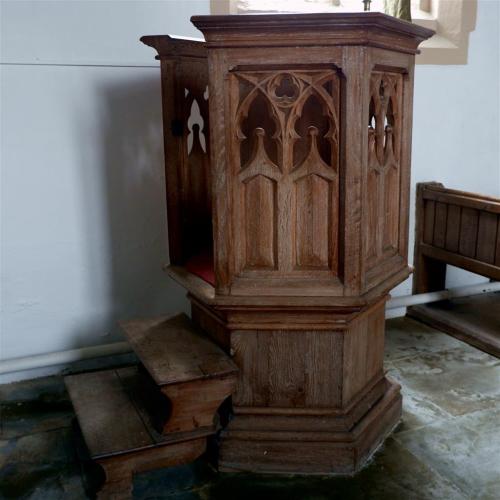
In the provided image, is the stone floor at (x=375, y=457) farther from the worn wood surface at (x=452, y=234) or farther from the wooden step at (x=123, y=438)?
the worn wood surface at (x=452, y=234)

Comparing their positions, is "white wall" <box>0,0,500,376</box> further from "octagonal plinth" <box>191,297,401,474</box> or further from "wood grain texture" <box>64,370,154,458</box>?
"octagonal plinth" <box>191,297,401,474</box>

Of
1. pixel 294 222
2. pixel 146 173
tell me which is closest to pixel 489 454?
pixel 294 222

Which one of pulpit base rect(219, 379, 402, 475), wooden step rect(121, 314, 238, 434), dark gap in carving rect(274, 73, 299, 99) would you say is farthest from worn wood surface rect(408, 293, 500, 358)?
dark gap in carving rect(274, 73, 299, 99)

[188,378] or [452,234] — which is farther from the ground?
[452,234]

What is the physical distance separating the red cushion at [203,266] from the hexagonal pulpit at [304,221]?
0.06ft

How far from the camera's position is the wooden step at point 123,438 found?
6.75ft

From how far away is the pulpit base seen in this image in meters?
2.22

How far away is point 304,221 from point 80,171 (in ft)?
4.45

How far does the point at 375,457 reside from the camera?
2.33m

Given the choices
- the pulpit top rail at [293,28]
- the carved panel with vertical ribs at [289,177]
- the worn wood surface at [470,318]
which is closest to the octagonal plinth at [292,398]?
the carved panel with vertical ribs at [289,177]

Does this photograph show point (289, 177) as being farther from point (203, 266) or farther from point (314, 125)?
point (203, 266)

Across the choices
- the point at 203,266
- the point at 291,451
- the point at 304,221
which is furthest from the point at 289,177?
the point at 291,451

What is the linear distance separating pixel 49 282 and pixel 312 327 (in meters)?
1.45

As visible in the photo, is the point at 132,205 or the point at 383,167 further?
the point at 132,205
